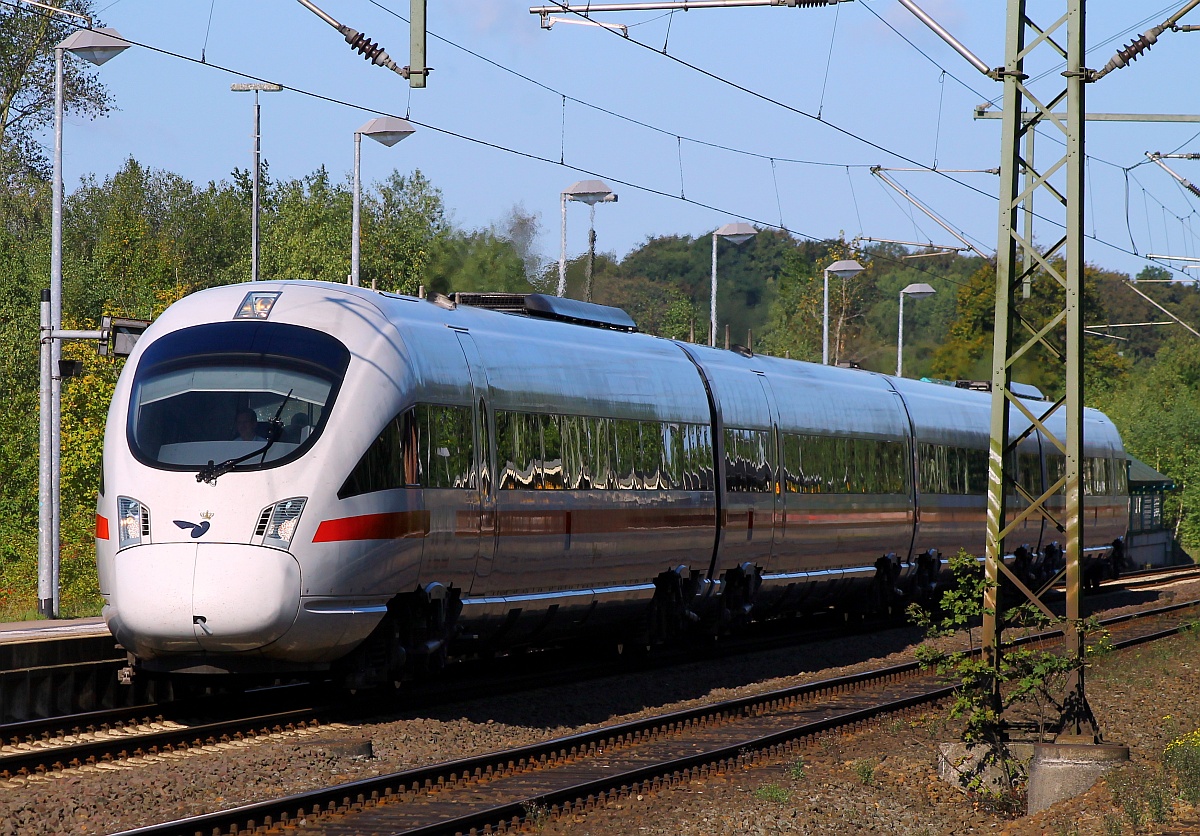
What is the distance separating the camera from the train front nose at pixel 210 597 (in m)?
12.1

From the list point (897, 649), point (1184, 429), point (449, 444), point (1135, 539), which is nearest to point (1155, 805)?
point (449, 444)

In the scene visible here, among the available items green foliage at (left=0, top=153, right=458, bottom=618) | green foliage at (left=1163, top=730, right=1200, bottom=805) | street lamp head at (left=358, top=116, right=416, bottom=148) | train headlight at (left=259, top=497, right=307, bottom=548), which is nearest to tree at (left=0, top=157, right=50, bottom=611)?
green foliage at (left=0, top=153, right=458, bottom=618)

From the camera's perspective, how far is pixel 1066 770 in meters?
12.0

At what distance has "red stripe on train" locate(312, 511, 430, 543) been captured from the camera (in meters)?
12.5

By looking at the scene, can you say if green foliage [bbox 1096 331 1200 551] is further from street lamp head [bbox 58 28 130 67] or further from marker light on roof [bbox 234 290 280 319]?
marker light on roof [bbox 234 290 280 319]

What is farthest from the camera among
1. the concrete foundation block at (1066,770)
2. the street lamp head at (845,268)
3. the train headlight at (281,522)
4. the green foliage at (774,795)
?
the street lamp head at (845,268)

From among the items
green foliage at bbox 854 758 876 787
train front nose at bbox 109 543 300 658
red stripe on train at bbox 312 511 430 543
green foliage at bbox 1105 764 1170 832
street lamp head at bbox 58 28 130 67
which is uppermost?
street lamp head at bbox 58 28 130 67

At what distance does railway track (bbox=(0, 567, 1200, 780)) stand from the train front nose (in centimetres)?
80

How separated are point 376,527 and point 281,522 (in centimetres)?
86

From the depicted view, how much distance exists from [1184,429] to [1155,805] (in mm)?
61344

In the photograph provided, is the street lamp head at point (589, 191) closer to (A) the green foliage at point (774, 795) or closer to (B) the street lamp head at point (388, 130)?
(B) the street lamp head at point (388, 130)

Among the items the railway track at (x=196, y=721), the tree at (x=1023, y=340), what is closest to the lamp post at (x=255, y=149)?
the railway track at (x=196, y=721)

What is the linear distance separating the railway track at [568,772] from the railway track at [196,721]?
2.05m

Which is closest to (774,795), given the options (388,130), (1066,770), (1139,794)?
(1066,770)
